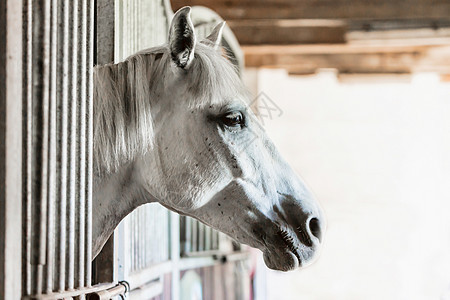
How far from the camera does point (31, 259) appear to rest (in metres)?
1.32

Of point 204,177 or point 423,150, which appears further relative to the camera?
point 423,150

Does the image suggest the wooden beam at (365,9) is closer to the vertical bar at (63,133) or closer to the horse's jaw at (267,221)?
the horse's jaw at (267,221)

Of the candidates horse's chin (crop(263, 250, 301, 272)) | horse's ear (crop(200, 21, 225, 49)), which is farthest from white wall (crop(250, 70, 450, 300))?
horse's chin (crop(263, 250, 301, 272))

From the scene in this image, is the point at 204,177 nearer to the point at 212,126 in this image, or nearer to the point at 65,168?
the point at 212,126

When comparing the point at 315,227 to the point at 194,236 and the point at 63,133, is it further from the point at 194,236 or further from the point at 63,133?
the point at 194,236

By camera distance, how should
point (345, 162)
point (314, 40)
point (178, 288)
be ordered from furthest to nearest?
point (345, 162), point (314, 40), point (178, 288)

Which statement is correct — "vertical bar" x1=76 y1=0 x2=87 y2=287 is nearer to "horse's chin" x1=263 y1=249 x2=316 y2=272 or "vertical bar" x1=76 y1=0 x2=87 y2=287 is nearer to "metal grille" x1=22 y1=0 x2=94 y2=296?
"metal grille" x1=22 y1=0 x2=94 y2=296

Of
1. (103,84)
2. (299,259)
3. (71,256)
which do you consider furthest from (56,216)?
(299,259)

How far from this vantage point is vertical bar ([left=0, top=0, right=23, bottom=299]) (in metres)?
1.22

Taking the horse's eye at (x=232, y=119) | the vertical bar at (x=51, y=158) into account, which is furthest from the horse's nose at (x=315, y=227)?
the vertical bar at (x=51, y=158)

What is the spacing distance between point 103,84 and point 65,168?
336 millimetres

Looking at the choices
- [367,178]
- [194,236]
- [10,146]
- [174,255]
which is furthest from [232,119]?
[367,178]

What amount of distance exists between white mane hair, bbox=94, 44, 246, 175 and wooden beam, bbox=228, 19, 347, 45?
308cm

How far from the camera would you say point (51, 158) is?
1.40 metres
